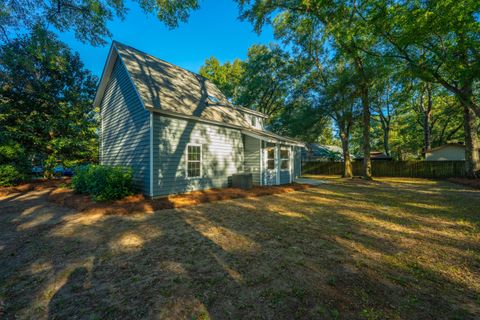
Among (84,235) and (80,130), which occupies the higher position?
(80,130)

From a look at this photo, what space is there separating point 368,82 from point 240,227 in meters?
15.4

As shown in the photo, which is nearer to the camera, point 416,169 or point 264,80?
point 416,169

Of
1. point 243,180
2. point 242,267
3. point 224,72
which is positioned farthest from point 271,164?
point 224,72

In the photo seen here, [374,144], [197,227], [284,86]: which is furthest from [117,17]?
[374,144]

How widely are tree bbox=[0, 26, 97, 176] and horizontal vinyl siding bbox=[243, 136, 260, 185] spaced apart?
1132cm

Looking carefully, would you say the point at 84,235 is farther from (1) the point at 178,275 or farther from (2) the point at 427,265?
(2) the point at 427,265

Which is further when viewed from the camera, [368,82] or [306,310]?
[368,82]

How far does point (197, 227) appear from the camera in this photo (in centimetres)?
455

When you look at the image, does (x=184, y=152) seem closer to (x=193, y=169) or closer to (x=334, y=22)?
(x=193, y=169)

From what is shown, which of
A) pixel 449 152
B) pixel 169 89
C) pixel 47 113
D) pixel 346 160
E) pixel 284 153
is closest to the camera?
pixel 169 89

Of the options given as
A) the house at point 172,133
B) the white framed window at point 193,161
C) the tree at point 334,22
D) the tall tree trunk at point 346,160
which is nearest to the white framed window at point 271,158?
the house at point 172,133

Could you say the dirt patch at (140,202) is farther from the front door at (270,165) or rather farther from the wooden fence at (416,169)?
the wooden fence at (416,169)

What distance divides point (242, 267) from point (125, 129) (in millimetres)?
8763

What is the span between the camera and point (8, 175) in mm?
10367
